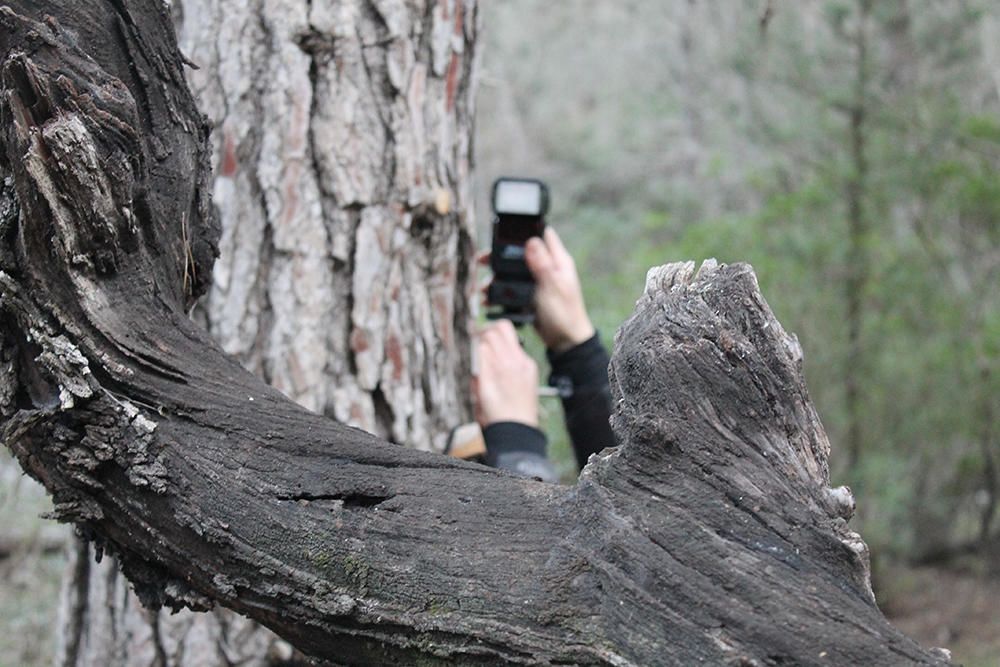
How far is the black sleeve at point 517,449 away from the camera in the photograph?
6.33 feet

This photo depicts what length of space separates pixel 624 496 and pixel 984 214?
4.86 metres

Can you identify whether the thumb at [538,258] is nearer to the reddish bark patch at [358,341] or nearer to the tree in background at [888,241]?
the reddish bark patch at [358,341]

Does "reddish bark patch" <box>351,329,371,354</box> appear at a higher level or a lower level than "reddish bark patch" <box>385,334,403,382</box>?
higher

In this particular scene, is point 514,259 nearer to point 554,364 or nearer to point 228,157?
point 554,364

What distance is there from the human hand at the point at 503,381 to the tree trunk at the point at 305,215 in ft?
0.80

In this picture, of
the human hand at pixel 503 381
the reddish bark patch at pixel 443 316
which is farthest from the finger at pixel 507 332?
the reddish bark patch at pixel 443 316

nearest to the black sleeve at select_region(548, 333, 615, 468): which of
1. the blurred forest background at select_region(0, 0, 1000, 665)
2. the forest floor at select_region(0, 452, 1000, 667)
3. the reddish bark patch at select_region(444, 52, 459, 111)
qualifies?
the reddish bark patch at select_region(444, 52, 459, 111)

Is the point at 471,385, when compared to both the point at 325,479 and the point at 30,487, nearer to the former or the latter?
the point at 325,479

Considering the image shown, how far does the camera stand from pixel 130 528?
1.09 m

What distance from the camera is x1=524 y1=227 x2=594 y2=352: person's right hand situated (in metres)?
2.32

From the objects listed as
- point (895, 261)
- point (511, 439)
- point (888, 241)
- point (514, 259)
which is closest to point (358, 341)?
point (511, 439)

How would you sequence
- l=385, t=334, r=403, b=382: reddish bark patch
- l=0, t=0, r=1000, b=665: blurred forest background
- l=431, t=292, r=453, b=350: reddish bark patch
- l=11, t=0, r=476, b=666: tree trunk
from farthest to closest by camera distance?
l=0, t=0, r=1000, b=665: blurred forest background
l=431, t=292, r=453, b=350: reddish bark patch
l=385, t=334, r=403, b=382: reddish bark patch
l=11, t=0, r=476, b=666: tree trunk

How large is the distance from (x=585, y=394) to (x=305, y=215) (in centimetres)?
77

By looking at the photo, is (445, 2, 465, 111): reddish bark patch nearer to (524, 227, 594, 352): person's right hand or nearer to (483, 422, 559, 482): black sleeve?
(524, 227, 594, 352): person's right hand
